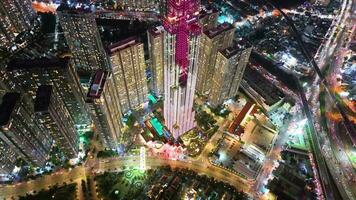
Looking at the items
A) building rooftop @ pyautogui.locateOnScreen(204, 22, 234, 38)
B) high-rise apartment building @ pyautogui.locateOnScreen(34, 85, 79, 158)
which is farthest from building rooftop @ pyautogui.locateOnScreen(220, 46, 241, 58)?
high-rise apartment building @ pyautogui.locateOnScreen(34, 85, 79, 158)

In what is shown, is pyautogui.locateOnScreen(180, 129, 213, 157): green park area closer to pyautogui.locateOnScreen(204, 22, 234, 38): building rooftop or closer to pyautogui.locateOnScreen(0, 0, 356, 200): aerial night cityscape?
pyautogui.locateOnScreen(0, 0, 356, 200): aerial night cityscape

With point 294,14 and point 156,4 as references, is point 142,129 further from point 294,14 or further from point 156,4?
point 294,14

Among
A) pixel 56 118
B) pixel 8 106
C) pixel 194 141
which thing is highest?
pixel 194 141

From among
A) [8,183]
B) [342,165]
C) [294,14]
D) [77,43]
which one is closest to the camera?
[8,183]

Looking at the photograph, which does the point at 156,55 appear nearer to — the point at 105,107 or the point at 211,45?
the point at 211,45

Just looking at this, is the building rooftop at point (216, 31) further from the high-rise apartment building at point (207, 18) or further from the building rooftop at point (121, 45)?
the building rooftop at point (121, 45)

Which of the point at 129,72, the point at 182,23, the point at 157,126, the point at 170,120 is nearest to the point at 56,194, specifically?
the point at 157,126

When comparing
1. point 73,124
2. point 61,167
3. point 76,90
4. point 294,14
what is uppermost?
point 294,14

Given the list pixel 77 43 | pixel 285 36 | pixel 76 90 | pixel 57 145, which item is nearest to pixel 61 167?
pixel 57 145
